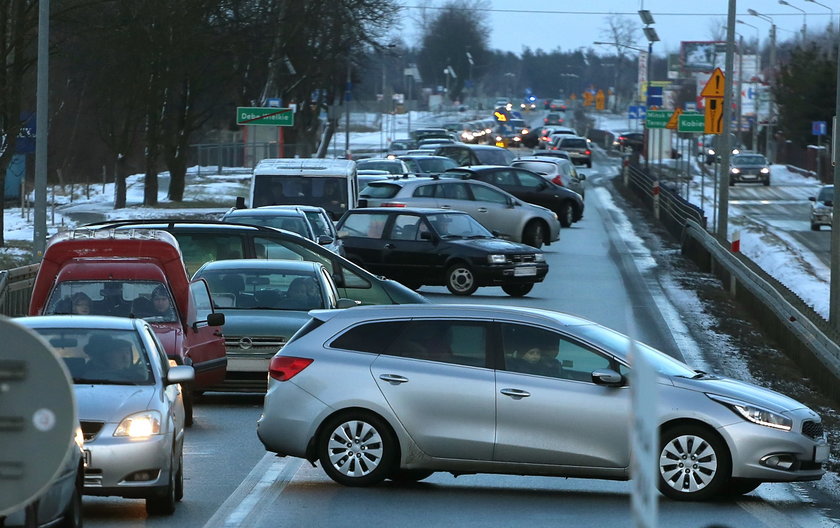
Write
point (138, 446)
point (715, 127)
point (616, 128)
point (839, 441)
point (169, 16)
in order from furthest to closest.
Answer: point (616, 128)
point (169, 16)
point (715, 127)
point (839, 441)
point (138, 446)

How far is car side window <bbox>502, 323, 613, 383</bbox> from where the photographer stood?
37.8 ft

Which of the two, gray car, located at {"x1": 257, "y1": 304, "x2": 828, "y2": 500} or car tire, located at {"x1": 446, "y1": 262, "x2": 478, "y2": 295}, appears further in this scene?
car tire, located at {"x1": 446, "y1": 262, "x2": 478, "y2": 295}

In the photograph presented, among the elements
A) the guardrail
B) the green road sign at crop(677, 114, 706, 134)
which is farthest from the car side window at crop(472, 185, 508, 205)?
the green road sign at crop(677, 114, 706, 134)

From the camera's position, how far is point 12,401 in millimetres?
4680

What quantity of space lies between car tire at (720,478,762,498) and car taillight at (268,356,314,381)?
304 centimetres

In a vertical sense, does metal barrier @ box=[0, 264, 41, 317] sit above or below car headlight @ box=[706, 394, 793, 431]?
below

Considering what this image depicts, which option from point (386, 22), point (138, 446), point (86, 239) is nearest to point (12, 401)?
point (138, 446)

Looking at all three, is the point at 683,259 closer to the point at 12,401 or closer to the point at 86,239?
the point at 86,239

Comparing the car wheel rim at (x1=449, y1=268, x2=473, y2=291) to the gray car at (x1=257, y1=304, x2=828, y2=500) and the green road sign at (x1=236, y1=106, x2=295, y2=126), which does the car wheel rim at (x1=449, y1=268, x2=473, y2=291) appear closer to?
the gray car at (x1=257, y1=304, x2=828, y2=500)

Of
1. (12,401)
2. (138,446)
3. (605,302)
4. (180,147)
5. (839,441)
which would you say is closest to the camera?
(12,401)

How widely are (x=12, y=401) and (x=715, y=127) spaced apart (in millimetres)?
31811

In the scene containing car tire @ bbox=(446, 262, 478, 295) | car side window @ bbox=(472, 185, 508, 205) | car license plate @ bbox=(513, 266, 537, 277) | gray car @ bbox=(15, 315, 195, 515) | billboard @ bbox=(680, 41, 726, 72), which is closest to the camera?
gray car @ bbox=(15, 315, 195, 515)

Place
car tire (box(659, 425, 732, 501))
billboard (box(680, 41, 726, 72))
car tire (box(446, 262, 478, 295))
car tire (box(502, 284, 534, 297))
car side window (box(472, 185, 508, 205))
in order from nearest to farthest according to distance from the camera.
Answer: car tire (box(659, 425, 732, 501)) → car tire (box(446, 262, 478, 295)) → car tire (box(502, 284, 534, 297)) → car side window (box(472, 185, 508, 205)) → billboard (box(680, 41, 726, 72))

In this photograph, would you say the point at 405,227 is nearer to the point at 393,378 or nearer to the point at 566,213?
the point at 566,213
